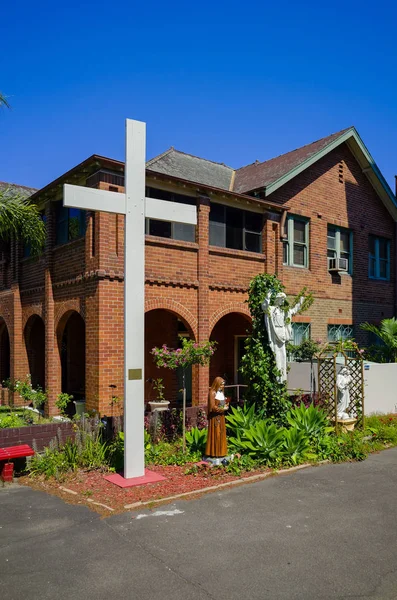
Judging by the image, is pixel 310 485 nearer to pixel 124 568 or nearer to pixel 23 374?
pixel 124 568

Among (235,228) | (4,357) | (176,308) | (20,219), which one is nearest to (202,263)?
(176,308)

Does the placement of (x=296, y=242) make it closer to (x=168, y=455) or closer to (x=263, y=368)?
(x=263, y=368)

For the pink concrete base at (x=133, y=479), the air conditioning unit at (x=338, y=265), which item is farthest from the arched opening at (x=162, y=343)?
the pink concrete base at (x=133, y=479)

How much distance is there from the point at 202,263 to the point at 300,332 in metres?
4.71

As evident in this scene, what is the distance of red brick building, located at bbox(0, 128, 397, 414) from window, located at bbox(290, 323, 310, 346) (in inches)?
1.9

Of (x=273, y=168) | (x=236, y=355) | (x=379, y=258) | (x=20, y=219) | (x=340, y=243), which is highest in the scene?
(x=273, y=168)

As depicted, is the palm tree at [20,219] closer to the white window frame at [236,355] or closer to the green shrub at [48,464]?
the green shrub at [48,464]

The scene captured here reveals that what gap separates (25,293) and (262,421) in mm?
8661

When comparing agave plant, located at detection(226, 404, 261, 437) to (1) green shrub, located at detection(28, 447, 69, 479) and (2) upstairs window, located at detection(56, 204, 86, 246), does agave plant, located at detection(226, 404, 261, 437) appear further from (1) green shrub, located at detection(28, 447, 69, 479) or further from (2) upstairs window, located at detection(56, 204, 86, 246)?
(2) upstairs window, located at detection(56, 204, 86, 246)

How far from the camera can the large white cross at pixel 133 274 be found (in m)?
8.55

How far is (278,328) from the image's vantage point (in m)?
10.9

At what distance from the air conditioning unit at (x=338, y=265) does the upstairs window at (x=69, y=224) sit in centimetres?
877

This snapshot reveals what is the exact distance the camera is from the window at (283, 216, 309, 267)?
1631cm

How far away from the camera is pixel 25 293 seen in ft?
50.1
